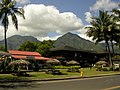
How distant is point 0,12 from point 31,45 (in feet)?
182

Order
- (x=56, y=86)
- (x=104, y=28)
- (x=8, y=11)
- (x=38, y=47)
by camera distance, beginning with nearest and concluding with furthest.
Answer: (x=56, y=86)
(x=8, y=11)
(x=104, y=28)
(x=38, y=47)

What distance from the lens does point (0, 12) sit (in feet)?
160

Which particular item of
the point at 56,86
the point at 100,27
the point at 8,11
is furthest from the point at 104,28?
the point at 56,86

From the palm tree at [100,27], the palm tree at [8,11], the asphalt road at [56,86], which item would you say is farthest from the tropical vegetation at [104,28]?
the asphalt road at [56,86]

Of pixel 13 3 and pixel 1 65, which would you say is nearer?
pixel 1 65

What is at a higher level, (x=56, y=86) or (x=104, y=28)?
(x=104, y=28)

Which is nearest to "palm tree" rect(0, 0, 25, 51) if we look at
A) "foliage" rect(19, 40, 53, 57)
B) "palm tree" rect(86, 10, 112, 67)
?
"palm tree" rect(86, 10, 112, 67)

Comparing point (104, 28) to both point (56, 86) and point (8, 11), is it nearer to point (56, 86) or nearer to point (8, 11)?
point (8, 11)

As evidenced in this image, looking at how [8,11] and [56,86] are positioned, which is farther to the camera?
[8,11]

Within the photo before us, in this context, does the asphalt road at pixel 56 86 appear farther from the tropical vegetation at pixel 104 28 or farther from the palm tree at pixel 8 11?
the tropical vegetation at pixel 104 28

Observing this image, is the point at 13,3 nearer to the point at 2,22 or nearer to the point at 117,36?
the point at 2,22

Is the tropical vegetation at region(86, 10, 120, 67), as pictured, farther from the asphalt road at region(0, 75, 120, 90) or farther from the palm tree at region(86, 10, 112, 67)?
the asphalt road at region(0, 75, 120, 90)

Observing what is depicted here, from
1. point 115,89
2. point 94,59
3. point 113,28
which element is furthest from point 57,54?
point 115,89

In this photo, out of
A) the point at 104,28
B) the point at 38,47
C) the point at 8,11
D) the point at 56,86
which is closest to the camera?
the point at 56,86
